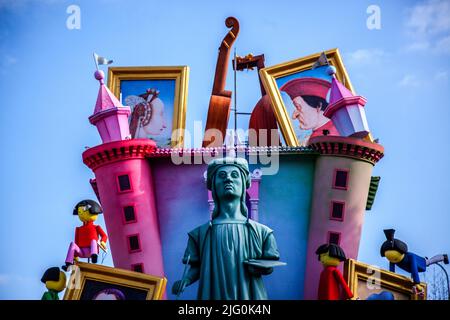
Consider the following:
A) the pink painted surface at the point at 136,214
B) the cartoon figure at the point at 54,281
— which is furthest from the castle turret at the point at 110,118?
the cartoon figure at the point at 54,281

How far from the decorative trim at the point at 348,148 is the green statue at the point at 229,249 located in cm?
249

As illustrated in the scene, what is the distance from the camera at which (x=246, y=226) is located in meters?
11.2

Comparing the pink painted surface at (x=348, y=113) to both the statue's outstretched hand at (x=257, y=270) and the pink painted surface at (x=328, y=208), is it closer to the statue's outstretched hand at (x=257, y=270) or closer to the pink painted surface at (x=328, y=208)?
the pink painted surface at (x=328, y=208)

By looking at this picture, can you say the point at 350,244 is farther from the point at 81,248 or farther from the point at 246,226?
the point at 81,248

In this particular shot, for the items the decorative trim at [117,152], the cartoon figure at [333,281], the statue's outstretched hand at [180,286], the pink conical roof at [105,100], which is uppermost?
the pink conical roof at [105,100]

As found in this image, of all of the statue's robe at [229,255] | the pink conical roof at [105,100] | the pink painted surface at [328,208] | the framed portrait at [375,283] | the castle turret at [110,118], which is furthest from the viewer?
the pink conical roof at [105,100]

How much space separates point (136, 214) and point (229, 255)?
3125 millimetres

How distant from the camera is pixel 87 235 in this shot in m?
13.5

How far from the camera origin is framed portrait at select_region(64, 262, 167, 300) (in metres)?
11.5

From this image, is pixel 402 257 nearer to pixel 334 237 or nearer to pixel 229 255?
pixel 334 237

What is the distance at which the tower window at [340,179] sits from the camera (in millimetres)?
13664

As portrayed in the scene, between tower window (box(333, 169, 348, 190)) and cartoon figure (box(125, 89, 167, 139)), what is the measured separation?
3089 millimetres

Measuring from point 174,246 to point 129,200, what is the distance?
964 millimetres

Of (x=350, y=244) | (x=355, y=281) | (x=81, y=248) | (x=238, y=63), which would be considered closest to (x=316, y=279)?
(x=350, y=244)
